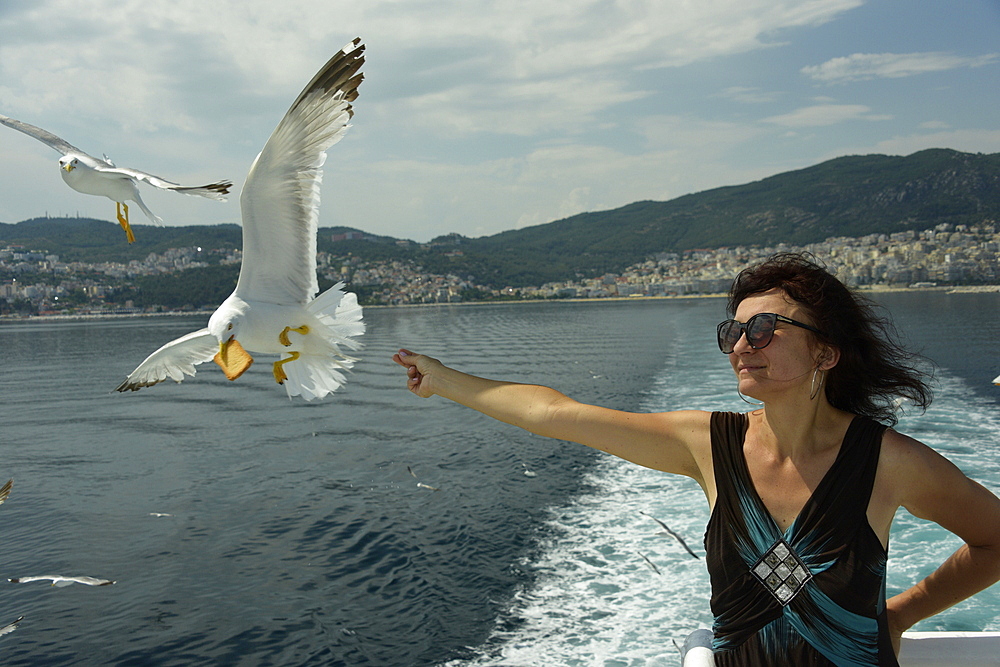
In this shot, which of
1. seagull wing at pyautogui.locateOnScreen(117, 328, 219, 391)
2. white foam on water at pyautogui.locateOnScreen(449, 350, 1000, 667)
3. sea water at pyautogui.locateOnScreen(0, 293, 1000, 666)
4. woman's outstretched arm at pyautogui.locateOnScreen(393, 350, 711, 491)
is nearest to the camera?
woman's outstretched arm at pyautogui.locateOnScreen(393, 350, 711, 491)

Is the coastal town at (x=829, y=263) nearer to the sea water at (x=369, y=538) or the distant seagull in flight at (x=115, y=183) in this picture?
the sea water at (x=369, y=538)

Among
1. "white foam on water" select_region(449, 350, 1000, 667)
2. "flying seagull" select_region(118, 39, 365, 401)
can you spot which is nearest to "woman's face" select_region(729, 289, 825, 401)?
"flying seagull" select_region(118, 39, 365, 401)

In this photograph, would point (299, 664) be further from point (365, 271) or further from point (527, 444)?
point (365, 271)

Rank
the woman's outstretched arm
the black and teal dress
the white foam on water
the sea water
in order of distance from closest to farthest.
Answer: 1. the black and teal dress
2. the woman's outstretched arm
3. the white foam on water
4. the sea water

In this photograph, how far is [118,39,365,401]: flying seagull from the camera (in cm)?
291

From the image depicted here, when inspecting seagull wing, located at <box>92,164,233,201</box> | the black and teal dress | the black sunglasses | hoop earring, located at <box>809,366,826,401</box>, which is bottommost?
the black and teal dress

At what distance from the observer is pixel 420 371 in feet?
6.32

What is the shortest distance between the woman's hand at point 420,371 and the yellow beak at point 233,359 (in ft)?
1.32

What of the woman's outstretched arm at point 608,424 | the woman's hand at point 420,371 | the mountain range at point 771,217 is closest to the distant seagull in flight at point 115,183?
the woman's hand at point 420,371

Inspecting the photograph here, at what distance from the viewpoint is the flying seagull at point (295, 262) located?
2.91 meters

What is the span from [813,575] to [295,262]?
2647 mm

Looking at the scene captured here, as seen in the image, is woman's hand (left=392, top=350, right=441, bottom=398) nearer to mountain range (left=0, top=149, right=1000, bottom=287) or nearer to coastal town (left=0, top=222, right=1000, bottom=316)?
coastal town (left=0, top=222, right=1000, bottom=316)

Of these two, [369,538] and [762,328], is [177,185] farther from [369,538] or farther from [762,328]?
[369,538]

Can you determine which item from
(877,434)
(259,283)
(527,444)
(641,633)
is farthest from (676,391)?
(877,434)
